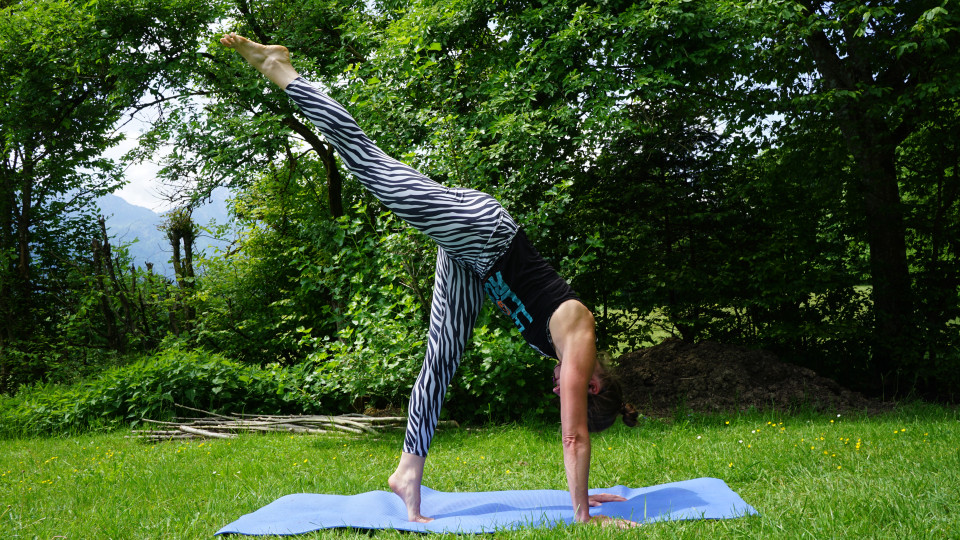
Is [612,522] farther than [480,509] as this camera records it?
No

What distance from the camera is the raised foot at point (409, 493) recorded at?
299 centimetres

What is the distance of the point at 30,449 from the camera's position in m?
5.61

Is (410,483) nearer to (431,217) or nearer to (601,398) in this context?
(601,398)

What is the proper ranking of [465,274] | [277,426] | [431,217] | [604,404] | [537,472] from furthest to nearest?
[277,426]
[537,472]
[465,274]
[604,404]
[431,217]

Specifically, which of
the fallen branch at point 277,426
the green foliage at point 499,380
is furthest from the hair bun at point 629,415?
the fallen branch at point 277,426

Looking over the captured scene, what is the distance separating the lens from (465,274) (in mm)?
3188

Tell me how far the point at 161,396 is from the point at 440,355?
4519 millimetres

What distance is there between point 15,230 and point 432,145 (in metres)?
9.16

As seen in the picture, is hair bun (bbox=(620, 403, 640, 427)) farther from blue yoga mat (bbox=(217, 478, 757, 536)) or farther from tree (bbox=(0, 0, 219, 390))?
tree (bbox=(0, 0, 219, 390))

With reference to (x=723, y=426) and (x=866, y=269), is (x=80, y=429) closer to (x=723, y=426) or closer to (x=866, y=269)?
(x=723, y=426)

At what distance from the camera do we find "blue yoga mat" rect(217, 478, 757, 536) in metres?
2.82

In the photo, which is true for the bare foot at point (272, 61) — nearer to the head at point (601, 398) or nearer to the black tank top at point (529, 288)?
the black tank top at point (529, 288)

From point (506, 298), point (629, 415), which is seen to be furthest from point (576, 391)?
point (629, 415)

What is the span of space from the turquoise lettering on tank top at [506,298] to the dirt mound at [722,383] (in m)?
3.47
